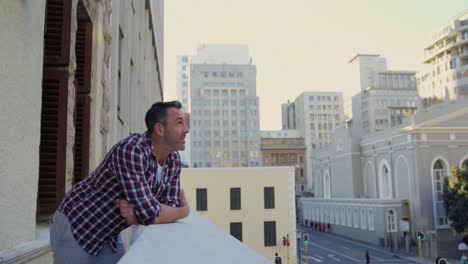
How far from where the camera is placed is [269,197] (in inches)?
1006

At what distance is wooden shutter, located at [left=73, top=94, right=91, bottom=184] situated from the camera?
17.8 ft

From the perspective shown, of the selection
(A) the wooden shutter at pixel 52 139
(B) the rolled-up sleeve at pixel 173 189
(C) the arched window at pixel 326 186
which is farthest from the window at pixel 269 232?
(C) the arched window at pixel 326 186

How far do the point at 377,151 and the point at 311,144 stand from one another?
54982 mm

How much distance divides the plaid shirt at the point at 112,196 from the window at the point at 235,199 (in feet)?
77.5

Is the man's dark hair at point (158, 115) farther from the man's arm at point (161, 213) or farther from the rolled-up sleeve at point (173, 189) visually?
the man's arm at point (161, 213)

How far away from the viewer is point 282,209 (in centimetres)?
2548

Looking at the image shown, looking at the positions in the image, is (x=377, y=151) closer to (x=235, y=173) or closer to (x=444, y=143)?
(x=444, y=143)

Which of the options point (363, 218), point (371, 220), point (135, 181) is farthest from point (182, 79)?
point (135, 181)

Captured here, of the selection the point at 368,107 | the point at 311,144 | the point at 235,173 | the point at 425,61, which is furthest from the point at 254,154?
the point at 235,173

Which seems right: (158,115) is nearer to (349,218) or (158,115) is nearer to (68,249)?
(68,249)

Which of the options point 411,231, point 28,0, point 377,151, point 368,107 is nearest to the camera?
point 28,0

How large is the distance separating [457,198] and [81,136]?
1392 inches

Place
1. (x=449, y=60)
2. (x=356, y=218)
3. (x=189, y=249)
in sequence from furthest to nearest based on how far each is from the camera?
(x=449, y=60), (x=356, y=218), (x=189, y=249)

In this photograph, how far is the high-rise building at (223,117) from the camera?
89688 millimetres
